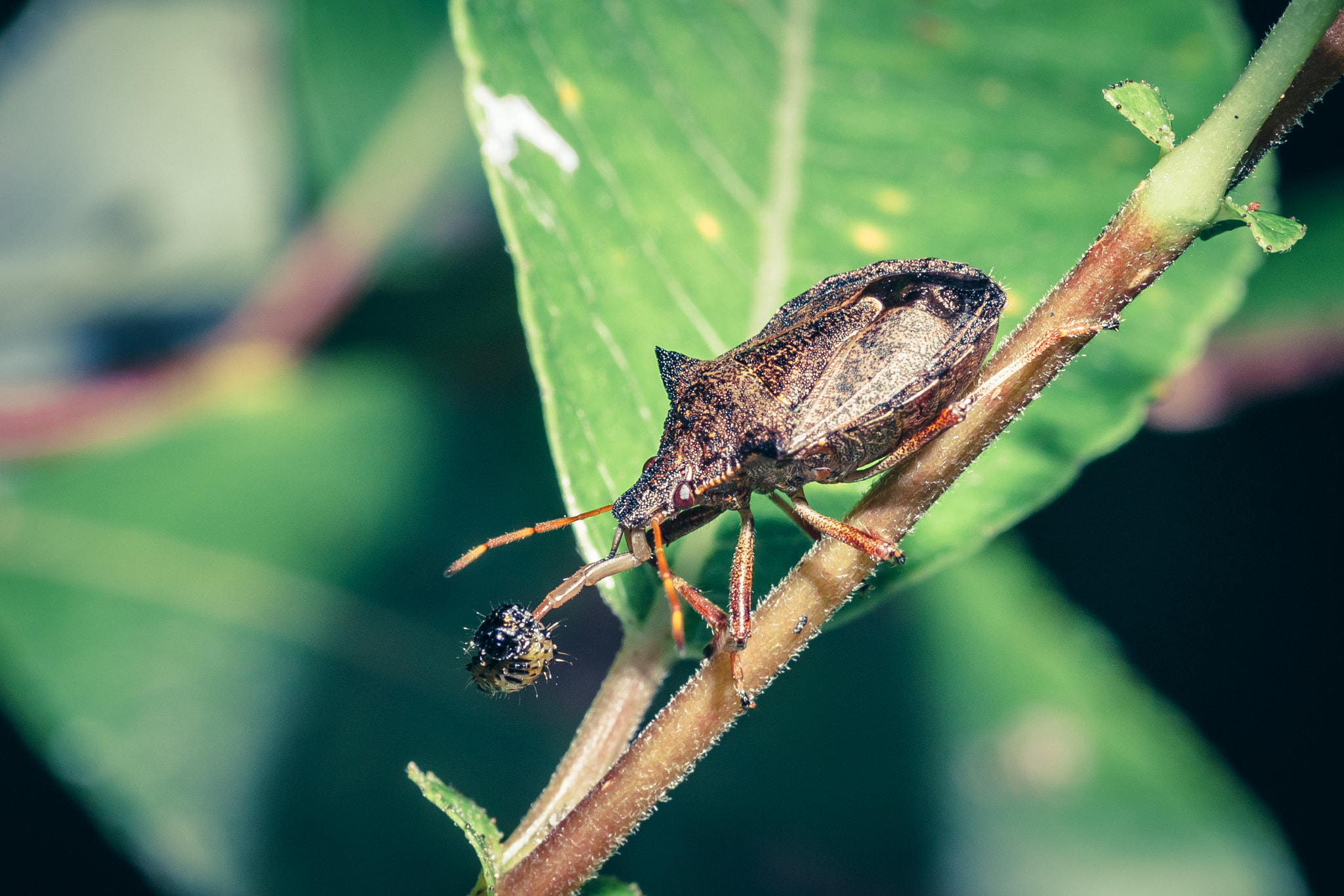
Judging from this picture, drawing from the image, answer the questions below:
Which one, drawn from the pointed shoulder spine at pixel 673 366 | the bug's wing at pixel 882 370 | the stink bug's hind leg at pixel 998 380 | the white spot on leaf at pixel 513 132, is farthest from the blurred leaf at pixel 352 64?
the stink bug's hind leg at pixel 998 380

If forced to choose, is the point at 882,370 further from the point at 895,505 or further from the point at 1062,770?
the point at 1062,770

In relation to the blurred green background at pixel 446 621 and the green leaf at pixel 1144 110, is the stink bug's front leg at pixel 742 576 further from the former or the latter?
the blurred green background at pixel 446 621

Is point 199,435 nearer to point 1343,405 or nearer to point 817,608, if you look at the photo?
point 817,608

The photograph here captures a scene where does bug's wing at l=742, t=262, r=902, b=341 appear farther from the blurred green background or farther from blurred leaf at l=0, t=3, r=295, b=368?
blurred leaf at l=0, t=3, r=295, b=368

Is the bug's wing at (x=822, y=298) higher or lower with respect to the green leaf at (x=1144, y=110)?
lower

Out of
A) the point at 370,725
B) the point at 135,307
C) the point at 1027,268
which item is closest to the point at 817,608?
the point at 1027,268
